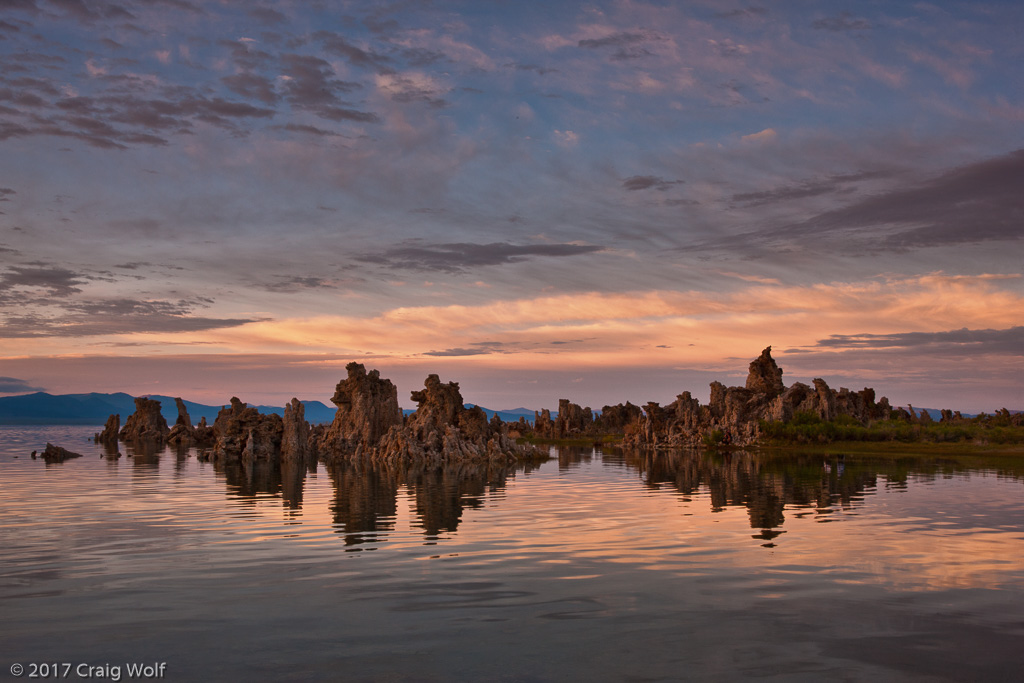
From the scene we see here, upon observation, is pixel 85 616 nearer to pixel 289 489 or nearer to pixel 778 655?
pixel 778 655

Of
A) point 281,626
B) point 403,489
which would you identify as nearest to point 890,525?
point 281,626

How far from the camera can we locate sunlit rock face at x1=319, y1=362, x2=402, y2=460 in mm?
104438

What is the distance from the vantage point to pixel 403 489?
173ft

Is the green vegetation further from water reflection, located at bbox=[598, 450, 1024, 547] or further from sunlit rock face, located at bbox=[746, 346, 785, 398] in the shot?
water reflection, located at bbox=[598, 450, 1024, 547]

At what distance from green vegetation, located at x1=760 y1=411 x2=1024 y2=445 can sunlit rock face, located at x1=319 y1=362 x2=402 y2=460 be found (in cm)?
6674

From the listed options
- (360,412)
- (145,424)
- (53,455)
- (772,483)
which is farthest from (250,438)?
(772,483)

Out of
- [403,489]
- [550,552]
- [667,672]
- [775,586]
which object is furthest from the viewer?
[403,489]

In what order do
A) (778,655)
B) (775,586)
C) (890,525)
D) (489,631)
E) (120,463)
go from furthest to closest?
1. (120,463)
2. (890,525)
3. (775,586)
4. (489,631)
5. (778,655)

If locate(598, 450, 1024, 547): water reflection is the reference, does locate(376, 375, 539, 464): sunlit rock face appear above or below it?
above

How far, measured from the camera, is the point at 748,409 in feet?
478

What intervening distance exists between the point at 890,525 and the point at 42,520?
134 ft

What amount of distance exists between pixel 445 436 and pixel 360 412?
84.7 ft

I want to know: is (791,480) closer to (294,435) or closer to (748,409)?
(294,435)

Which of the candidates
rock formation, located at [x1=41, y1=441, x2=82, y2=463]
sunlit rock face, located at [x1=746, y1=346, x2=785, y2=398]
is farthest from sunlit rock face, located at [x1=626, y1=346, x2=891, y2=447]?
rock formation, located at [x1=41, y1=441, x2=82, y2=463]
